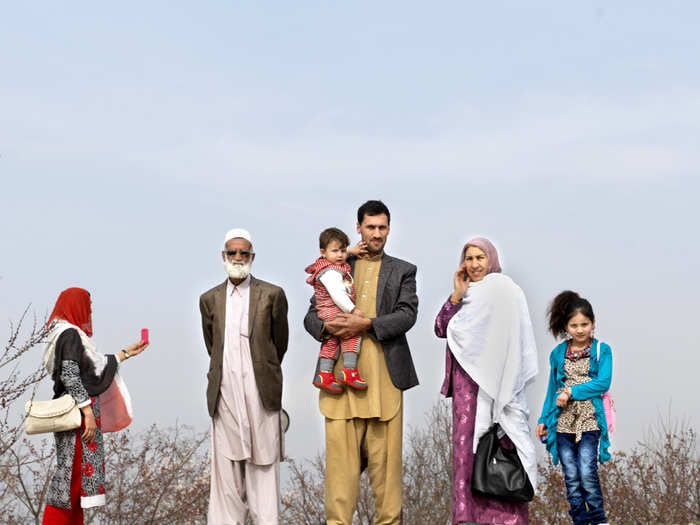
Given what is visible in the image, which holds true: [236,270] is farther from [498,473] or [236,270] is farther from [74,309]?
[498,473]

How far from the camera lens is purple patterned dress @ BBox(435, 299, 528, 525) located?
633 centimetres

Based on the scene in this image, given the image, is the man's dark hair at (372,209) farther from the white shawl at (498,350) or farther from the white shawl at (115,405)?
the white shawl at (115,405)

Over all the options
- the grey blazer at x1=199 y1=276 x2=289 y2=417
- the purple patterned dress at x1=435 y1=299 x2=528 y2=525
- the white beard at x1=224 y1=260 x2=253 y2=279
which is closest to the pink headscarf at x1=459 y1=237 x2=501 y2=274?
the purple patterned dress at x1=435 y1=299 x2=528 y2=525

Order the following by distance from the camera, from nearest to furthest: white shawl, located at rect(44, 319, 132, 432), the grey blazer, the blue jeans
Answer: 1. the blue jeans
2. the grey blazer
3. white shawl, located at rect(44, 319, 132, 432)

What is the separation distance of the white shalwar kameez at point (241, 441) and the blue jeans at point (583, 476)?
2259 mm

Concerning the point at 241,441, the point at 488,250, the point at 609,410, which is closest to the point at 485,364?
the point at 488,250

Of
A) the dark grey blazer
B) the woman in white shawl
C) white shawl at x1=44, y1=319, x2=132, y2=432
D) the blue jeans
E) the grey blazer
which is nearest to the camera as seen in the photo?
the woman in white shawl

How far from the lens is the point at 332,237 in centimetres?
649

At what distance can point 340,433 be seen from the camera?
6496 millimetres

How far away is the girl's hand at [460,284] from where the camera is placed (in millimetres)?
6430

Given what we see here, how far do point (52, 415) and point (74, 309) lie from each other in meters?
0.86

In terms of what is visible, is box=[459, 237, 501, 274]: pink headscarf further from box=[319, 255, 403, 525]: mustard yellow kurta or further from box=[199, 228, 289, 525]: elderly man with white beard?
box=[199, 228, 289, 525]: elderly man with white beard

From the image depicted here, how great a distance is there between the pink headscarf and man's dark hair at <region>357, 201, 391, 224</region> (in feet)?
2.20

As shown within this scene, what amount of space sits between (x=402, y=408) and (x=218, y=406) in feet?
4.88
